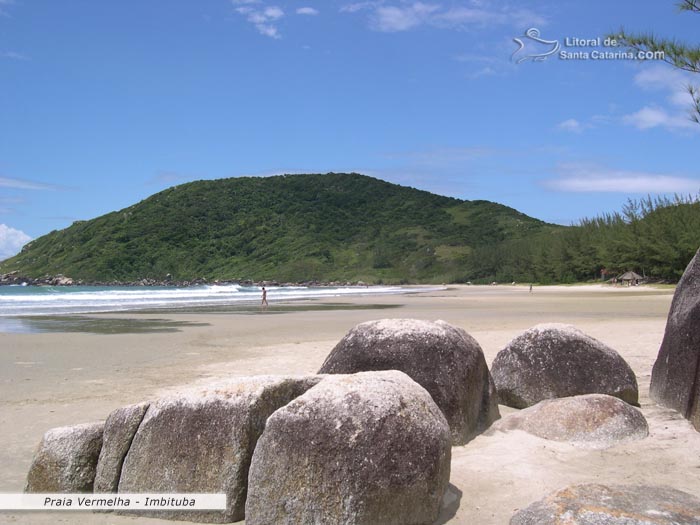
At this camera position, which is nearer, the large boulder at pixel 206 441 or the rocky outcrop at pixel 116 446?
the large boulder at pixel 206 441

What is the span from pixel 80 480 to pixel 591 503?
13.2 feet

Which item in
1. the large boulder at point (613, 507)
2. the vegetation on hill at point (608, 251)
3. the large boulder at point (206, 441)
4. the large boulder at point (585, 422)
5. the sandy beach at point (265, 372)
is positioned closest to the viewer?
the large boulder at point (613, 507)

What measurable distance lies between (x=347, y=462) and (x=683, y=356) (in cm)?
471

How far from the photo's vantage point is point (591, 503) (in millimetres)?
3795

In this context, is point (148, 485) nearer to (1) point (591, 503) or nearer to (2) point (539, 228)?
(1) point (591, 503)

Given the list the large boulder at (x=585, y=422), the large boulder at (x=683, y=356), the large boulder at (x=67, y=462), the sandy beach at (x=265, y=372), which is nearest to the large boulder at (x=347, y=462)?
the sandy beach at (x=265, y=372)

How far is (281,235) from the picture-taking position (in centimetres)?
14612

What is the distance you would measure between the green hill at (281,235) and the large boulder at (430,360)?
9675 centimetres

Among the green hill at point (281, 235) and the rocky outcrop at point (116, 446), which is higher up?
the green hill at point (281, 235)

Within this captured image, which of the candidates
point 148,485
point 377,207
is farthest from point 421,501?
point 377,207

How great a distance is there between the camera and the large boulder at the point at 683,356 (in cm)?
662

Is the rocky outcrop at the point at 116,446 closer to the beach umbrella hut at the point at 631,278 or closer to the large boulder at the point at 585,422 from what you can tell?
the large boulder at the point at 585,422

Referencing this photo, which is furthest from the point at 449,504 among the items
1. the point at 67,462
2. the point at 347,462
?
the point at 67,462

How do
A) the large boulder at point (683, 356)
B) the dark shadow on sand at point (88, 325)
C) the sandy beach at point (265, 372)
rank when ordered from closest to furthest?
the sandy beach at point (265, 372) < the large boulder at point (683, 356) < the dark shadow on sand at point (88, 325)
